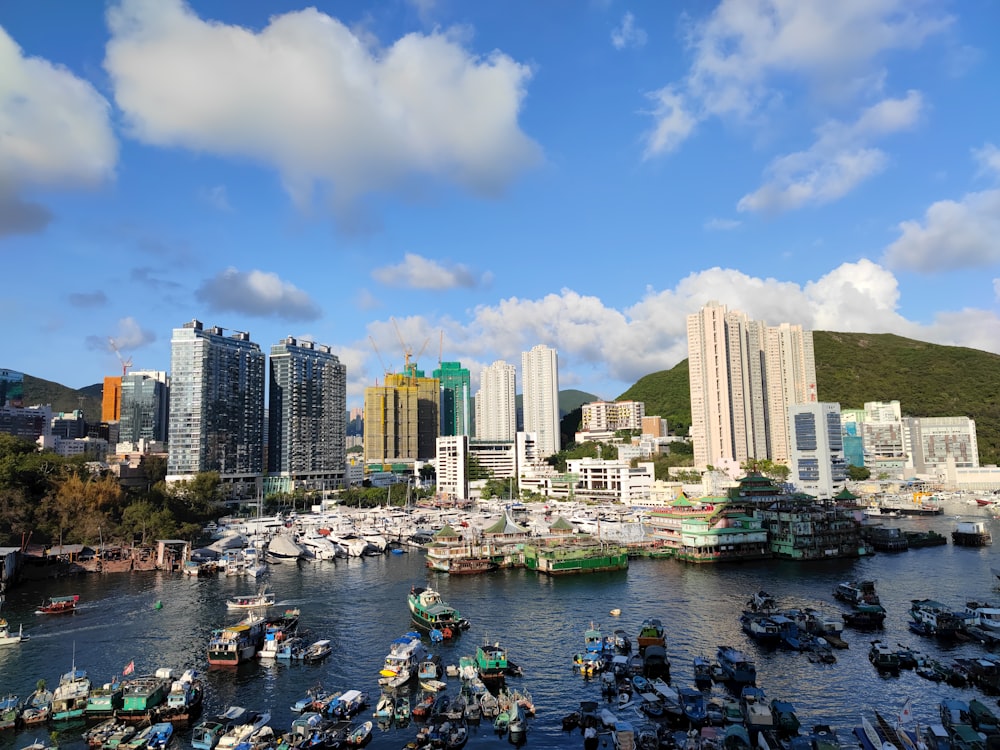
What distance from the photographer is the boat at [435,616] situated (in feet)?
111

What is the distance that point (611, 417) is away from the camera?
176 m

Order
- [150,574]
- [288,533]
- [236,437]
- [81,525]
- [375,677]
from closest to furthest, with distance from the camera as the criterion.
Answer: [375,677] → [150,574] → [81,525] → [288,533] → [236,437]

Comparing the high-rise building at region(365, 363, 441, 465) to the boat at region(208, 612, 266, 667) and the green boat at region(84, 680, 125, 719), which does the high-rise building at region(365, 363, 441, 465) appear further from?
the green boat at region(84, 680, 125, 719)

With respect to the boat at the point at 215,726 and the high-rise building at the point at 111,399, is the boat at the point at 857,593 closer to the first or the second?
the boat at the point at 215,726

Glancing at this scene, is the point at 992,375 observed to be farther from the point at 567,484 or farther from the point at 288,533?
the point at 288,533

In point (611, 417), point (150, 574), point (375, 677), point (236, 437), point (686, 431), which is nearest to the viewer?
point (375, 677)

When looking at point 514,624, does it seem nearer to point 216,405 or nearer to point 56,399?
point 216,405

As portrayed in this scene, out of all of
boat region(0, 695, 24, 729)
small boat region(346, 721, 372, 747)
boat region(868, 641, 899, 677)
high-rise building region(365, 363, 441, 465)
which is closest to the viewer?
small boat region(346, 721, 372, 747)

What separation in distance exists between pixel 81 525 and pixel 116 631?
2879 cm

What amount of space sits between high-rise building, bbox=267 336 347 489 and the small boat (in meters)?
92.4

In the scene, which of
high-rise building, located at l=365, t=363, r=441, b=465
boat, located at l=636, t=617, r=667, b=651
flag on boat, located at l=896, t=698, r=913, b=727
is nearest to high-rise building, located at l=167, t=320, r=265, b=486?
high-rise building, located at l=365, t=363, r=441, b=465

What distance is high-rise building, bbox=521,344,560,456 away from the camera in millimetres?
156000

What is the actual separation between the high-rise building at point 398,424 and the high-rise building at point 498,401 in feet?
47.0

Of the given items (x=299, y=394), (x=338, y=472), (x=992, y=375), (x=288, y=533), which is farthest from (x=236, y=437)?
(x=992, y=375)
